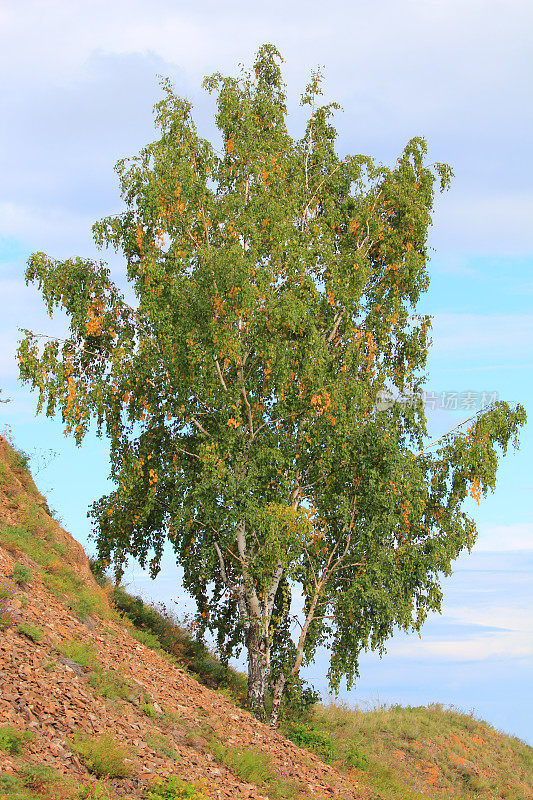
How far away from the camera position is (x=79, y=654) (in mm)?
12547

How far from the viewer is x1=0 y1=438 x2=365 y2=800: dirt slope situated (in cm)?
1030

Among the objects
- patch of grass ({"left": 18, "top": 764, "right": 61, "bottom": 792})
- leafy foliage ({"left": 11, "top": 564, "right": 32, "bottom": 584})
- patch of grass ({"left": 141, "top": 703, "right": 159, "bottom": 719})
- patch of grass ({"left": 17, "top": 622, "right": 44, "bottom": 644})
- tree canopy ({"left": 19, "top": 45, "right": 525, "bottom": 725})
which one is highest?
Answer: tree canopy ({"left": 19, "top": 45, "right": 525, "bottom": 725})

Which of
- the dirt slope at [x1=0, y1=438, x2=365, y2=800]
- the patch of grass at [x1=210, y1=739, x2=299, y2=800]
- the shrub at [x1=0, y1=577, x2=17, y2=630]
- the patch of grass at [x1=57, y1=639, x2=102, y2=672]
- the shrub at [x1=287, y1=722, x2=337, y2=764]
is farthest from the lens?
the shrub at [x1=287, y1=722, x2=337, y2=764]

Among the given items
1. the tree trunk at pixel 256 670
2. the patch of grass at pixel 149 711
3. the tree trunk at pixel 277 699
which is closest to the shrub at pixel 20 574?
the patch of grass at pixel 149 711

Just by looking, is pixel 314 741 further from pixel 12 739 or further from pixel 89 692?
pixel 12 739

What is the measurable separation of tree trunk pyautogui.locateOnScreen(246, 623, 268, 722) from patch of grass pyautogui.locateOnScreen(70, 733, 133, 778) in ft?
25.8

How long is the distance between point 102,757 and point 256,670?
843cm

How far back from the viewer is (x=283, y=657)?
A: 18.2m

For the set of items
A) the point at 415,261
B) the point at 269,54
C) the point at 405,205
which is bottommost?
the point at 415,261

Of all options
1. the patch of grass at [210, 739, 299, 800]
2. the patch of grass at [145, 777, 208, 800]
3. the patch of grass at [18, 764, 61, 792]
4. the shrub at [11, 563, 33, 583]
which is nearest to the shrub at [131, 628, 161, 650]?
the shrub at [11, 563, 33, 583]

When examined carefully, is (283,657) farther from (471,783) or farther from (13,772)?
(13,772)

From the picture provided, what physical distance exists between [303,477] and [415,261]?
648 cm

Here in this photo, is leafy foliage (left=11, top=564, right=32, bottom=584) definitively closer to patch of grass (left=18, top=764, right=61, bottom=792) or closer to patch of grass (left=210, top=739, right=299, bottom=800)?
patch of grass (left=210, top=739, right=299, bottom=800)

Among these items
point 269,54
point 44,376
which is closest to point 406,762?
point 44,376
